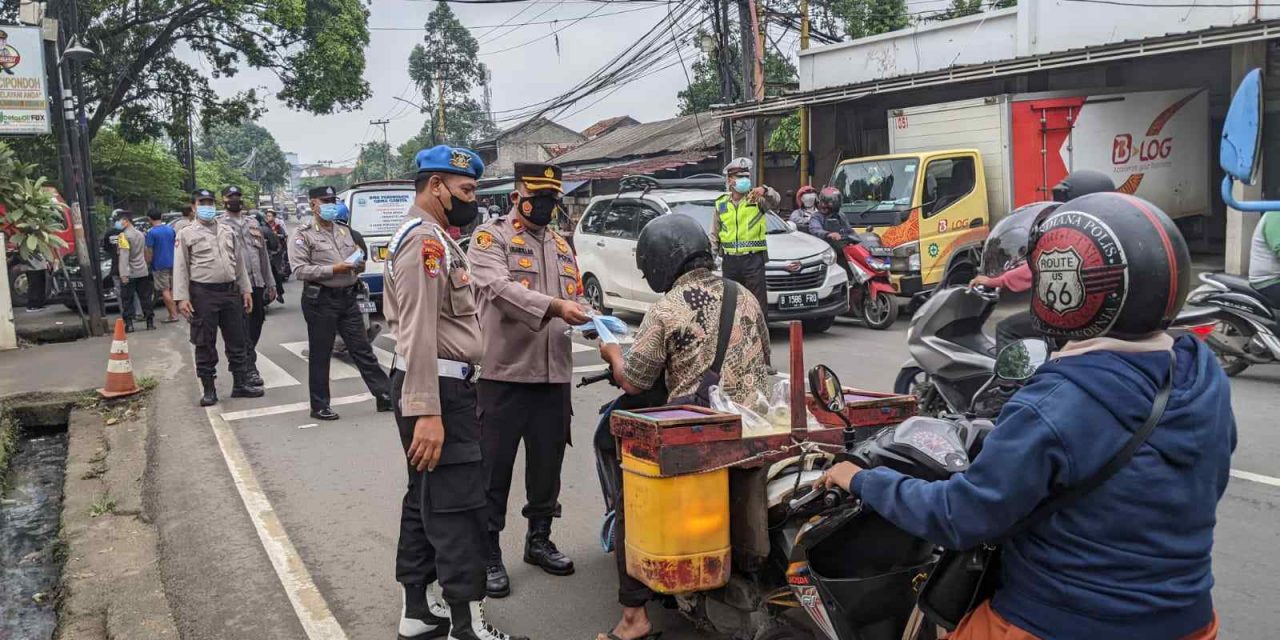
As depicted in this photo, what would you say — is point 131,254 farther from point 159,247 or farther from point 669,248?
point 669,248

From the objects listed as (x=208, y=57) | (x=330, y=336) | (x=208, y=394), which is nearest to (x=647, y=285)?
(x=330, y=336)

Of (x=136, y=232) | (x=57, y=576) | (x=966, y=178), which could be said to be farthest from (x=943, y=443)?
(x=136, y=232)

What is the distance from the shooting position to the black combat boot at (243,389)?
8812mm

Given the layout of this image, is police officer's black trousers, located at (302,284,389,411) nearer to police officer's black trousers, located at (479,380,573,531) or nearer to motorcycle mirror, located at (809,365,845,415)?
police officer's black trousers, located at (479,380,573,531)

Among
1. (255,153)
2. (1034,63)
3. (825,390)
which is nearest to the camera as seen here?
(825,390)

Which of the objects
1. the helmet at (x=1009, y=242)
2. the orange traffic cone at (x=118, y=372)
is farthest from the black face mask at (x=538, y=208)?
the orange traffic cone at (x=118, y=372)

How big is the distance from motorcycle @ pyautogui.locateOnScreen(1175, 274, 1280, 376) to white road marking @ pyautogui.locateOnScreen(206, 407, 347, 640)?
5991mm

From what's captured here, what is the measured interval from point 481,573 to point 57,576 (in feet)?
9.08

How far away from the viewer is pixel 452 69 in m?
62.4

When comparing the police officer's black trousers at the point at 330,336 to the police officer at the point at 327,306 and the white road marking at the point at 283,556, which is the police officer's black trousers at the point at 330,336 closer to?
the police officer at the point at 327,306

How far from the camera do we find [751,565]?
3.16 m

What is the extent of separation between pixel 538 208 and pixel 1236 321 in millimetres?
5841

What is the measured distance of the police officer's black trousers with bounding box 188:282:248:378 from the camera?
8.42 meters

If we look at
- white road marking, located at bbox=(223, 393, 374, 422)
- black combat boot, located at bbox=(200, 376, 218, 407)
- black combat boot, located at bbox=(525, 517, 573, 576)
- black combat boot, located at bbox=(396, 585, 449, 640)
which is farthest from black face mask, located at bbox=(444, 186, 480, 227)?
black combat boot, located at bbox=(200, 376, 218, 407)
